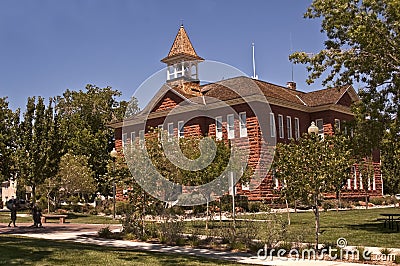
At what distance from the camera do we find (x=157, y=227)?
2127 cm

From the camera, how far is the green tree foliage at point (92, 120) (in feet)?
193

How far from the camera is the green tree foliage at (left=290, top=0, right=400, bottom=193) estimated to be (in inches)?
754

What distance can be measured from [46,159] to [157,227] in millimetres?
11755

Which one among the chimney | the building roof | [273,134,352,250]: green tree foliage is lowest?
[273,134,352,250]: green tree foliage

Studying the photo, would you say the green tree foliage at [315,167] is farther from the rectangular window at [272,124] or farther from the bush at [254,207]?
the rectangular window at [272,124]

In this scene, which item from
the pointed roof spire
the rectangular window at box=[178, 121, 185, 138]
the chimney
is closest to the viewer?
the rectangular window at box=[178, 121, 185, 138]

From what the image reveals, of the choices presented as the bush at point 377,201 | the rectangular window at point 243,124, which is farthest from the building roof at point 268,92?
the bush at point 377,201

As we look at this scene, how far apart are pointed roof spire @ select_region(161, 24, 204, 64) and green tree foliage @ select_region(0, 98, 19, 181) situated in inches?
692

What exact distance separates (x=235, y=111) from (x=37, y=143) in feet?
A: 55.4

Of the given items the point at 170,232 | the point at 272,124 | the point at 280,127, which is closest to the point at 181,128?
the point at 272,124

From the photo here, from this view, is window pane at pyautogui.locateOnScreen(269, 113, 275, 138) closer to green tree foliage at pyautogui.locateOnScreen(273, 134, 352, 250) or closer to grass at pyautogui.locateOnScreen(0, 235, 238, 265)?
green tree foliage at pyautogui.locateOnScreen(273, 134, 352, 250)

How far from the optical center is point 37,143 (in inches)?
1176

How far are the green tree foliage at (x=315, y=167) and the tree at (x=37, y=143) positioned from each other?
18606 mm

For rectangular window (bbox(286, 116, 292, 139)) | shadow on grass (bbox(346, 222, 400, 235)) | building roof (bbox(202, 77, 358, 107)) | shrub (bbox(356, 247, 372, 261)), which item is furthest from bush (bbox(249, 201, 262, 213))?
shrub (bbox(356, 247, 372, 261))
